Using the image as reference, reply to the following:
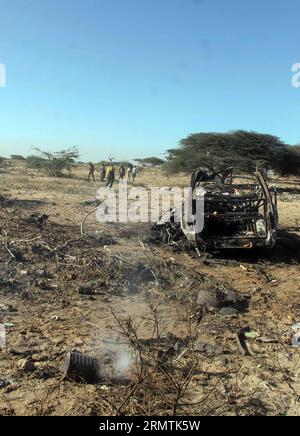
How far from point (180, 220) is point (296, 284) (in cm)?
305

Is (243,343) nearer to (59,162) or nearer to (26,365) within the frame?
(26,365)

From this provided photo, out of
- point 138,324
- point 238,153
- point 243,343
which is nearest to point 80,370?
point 138,324

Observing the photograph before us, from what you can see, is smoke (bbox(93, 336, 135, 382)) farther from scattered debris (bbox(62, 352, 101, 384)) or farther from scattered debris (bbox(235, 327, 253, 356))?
scattered debris (bbox(235, 327, 253, 356))

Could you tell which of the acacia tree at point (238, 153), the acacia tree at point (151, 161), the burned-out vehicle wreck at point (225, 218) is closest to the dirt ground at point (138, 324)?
the burned-out vehicle wreck at point (225, 218)

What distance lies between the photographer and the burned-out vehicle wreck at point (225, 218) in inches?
350

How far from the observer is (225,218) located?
9.44 metres

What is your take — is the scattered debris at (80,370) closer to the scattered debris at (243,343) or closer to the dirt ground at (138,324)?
the dirt ground at (138,324)

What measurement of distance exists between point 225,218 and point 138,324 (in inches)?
206

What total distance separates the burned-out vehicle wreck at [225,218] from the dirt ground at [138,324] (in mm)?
427

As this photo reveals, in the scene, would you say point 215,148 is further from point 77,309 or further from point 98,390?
point 98,390

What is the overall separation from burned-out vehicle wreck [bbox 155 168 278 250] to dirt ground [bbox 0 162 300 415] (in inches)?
16.8

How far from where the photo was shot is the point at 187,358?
4695 mm

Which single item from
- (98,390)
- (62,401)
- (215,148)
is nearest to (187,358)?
(98,390)
